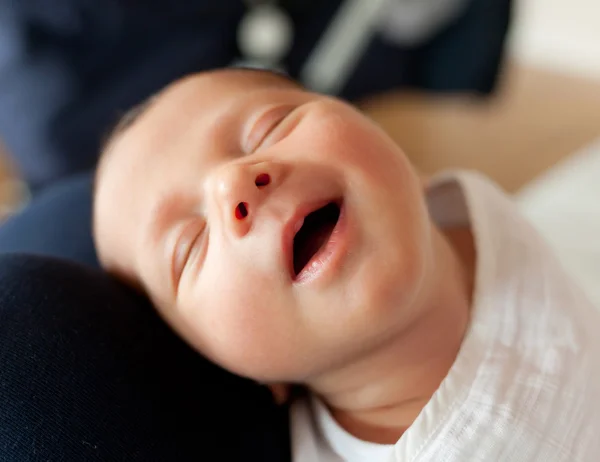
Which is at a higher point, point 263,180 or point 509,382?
point 263,180

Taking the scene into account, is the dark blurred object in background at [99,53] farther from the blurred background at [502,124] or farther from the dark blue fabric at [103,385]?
the dark blue fabric at [103,385]

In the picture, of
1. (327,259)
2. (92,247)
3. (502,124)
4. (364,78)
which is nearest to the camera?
(327,259)

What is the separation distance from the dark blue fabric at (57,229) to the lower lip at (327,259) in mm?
349

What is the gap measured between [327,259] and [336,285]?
0.09 feet

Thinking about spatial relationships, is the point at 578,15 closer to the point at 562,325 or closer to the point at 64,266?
the point at 562,325

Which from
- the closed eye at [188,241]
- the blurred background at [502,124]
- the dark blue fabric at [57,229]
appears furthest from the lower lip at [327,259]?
the blurred background at [502,124]

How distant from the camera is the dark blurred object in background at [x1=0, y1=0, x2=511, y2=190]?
53.7 inches

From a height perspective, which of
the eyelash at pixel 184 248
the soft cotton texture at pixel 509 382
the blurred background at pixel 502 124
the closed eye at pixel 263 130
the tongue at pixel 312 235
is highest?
the closed eye at pixel 263 130

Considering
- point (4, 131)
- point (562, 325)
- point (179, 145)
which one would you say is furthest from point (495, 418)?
point (4, 131)

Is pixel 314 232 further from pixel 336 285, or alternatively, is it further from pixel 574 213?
pixel 574 213

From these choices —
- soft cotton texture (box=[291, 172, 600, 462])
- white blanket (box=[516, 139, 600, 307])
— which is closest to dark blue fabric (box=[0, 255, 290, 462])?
soft cotton texture (box=[291, 172, 600, 462])

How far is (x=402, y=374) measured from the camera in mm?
719

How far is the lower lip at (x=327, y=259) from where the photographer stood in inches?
24.0

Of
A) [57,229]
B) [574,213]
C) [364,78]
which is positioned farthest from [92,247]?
[364,78]
